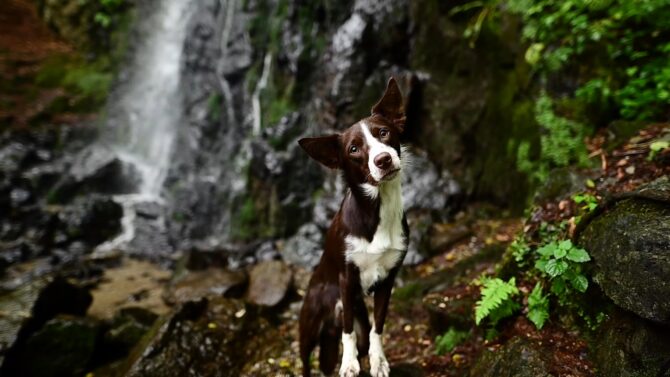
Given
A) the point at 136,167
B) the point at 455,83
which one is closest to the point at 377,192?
the point at 455,83

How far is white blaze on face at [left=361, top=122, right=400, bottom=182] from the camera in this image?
2.43 metres

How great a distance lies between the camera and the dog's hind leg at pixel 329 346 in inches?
128

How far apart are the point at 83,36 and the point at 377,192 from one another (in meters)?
20.8

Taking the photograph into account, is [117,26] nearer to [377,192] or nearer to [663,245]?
[377,192]

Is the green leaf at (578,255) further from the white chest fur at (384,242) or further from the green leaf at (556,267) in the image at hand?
the white chest fur at (384,242)

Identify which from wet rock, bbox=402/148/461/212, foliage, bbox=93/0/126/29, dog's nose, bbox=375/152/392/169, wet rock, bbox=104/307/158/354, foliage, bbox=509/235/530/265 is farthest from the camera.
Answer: foliage, bbox=93/0/126/29

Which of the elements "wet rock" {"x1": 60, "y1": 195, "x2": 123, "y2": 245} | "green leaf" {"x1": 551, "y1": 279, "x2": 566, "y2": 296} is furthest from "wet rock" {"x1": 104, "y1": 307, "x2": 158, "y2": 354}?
"wet rock" {"x1": 60, "y1": 195, "x2": 123, "y2": 245}

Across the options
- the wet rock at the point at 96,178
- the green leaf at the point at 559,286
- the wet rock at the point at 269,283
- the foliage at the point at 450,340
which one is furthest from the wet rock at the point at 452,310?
the wet rock at the point at 96,178

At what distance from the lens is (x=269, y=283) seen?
7.29m

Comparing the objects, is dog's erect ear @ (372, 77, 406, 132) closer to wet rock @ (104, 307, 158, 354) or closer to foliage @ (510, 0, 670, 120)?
foliage @ (510, 0, 670, 120)

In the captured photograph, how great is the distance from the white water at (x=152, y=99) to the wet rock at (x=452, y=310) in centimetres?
1255

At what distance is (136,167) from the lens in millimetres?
14930

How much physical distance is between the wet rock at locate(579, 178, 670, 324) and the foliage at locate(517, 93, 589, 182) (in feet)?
6.99

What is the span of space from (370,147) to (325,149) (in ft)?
1.08
